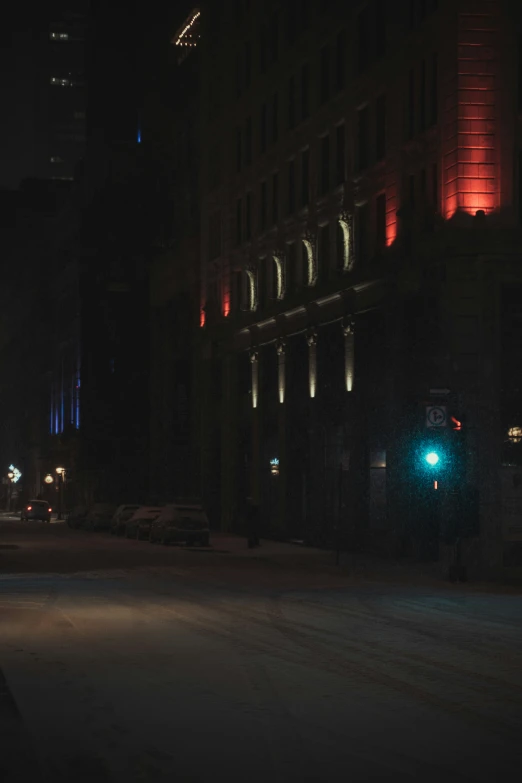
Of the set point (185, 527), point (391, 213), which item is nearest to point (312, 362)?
point (185, 527)

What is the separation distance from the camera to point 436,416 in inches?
1334

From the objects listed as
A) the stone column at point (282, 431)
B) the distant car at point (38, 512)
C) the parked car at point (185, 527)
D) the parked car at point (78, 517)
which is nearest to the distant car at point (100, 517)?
the parked car at point (78, 517)

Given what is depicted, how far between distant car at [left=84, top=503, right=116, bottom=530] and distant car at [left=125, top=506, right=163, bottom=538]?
9254 mm

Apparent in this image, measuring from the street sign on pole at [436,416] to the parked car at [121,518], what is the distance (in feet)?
114

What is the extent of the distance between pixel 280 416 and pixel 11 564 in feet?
68.6

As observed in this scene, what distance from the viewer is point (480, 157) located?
137ft

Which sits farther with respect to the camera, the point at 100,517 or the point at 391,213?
the point at 100,517

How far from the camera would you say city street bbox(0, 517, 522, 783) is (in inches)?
423

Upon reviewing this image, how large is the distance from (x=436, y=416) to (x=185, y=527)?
22878 millimetres

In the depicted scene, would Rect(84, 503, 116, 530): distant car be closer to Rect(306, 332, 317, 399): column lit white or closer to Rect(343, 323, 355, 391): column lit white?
Rect(306, 332, 317, 399): column lit white

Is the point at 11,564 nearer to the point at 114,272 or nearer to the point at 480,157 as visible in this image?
the point at 480,157

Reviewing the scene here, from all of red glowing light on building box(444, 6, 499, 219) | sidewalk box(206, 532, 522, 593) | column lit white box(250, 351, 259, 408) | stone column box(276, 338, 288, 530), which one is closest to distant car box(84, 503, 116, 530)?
column lit white box(250, 351, 259, 408)

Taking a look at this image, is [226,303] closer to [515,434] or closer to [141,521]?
[141,521]

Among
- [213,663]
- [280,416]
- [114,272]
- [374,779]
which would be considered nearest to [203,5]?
[280,416]
